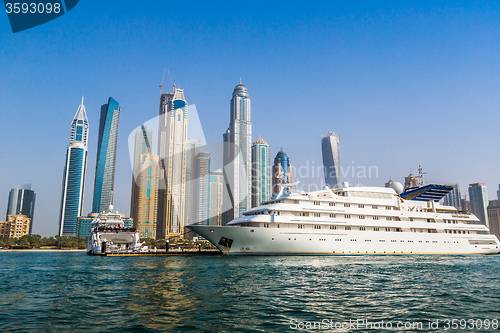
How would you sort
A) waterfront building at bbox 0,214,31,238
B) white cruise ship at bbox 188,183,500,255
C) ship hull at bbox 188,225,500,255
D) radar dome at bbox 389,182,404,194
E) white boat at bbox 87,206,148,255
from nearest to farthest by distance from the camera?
ship hull at bbox 188,225,500,255
white cruise ship at bbox 188,183,500,255
white boat at bbox 87,206,148,255
radar dome at bbox 389,182,404,194
waterfront building at bbox 0,214,31,238

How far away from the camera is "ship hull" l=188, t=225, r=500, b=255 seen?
4538cm

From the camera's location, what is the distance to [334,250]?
49.2 meters

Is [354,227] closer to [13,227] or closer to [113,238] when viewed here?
[113,238]

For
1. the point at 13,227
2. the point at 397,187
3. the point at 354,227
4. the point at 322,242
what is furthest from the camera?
the point at 13,227

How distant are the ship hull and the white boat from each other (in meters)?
25.4

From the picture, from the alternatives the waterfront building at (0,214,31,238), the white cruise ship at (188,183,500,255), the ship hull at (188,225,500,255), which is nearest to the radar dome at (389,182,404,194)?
the white cruise ship at (188,183,500,255)

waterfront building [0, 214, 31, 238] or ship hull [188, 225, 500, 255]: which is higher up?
waterfront building [0, 214, 31, 238]

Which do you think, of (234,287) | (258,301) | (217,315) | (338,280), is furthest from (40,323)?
(338,280)

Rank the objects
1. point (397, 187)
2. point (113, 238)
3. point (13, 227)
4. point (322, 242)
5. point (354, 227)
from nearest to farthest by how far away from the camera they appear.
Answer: point (322, 242) → point (354, 227) → point (113, 238) → point (397, 187) → point (13, 227)

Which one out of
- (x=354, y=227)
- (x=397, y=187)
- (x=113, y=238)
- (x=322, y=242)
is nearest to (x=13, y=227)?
(x=113, y=238)

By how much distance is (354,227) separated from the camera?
51.9 meters

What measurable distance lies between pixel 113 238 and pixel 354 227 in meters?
48.2

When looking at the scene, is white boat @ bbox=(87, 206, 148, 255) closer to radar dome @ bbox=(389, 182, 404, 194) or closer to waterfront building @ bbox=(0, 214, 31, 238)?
radar dome @ bbox=(389, 182, 404, 194)

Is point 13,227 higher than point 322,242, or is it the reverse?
point 13,227
